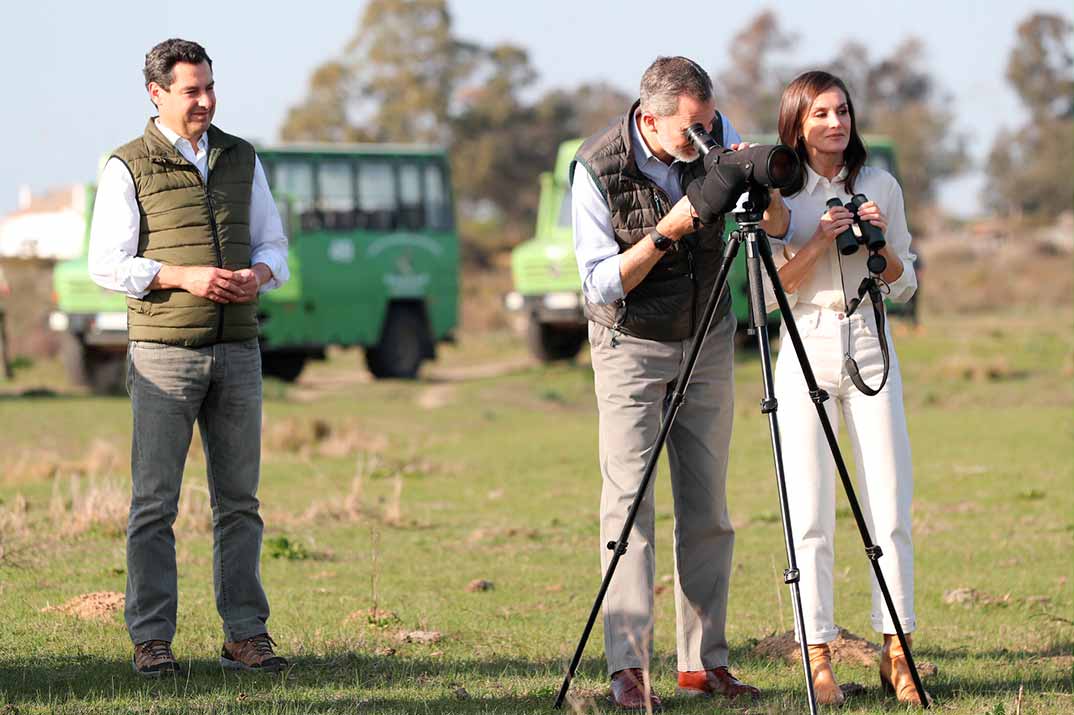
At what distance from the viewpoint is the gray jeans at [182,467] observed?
22.0ft

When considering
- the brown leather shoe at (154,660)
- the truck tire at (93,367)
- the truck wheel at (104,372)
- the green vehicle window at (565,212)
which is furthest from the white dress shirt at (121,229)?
the green vehicle window at (565,212)

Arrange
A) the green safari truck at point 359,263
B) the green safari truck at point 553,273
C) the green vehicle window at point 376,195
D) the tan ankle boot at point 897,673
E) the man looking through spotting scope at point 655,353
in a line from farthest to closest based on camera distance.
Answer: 1. the green vehicle window at point 376,195
2. the green safari truck at point 553,273
3. the green safari truck at point 359,263
4. the tan ankle boot at point 897,673
5. the man looking through spotting scope at point 655,353

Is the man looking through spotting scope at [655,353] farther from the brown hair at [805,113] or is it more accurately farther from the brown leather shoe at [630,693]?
the brown hair at [805,113]

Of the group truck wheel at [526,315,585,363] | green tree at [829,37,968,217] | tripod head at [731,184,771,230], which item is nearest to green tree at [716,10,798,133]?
green tree at [829,37,968,217]

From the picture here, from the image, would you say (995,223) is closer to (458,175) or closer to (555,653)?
(458,175)

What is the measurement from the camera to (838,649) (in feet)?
23.4

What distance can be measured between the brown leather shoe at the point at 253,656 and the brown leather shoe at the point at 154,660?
22 centimetres

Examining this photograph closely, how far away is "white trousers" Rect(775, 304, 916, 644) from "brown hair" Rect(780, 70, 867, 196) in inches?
20.1

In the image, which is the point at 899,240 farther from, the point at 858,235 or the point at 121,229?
the point at 121,229

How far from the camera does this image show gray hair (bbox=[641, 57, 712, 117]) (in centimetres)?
585

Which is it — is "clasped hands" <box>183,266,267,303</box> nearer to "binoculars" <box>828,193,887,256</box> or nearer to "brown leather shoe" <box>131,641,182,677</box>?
"brown leather shoe" <box>131,641,182,677</box>

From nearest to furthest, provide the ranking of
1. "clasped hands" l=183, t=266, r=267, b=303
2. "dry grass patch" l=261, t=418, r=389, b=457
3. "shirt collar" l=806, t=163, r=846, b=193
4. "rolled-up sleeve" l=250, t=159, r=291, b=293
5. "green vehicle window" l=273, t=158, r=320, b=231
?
"shirt collar" l=806, t=163, r=846, b=193 < "clasped hands" l=183, t=266, r=267, b=303 < "rolled-up sleeve" l=250, t=159, r=291, b=293 < "dry grass patch" l=261, t=418, r=389, b=457 < "green vehicle window" l=273, t=158, r=320, b=231

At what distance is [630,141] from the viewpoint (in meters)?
6.06

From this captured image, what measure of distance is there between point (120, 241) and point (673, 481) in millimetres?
2168
